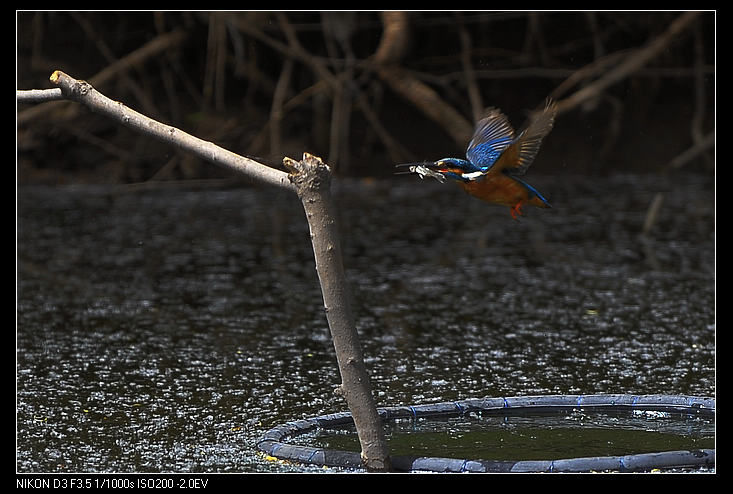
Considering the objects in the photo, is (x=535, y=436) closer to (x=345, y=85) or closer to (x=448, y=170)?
(x=448, y=170)

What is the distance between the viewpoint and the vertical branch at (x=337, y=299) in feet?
8.54

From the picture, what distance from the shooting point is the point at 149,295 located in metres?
5.03

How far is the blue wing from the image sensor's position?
271 cm

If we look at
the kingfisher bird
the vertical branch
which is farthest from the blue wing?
the vertical branch

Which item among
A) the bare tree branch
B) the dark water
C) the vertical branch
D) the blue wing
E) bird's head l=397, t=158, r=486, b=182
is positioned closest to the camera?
bird's head l=397, t=158, r=486, b=182

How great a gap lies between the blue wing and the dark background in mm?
5666

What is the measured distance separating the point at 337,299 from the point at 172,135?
0.53 m

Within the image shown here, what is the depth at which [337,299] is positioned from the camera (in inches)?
104

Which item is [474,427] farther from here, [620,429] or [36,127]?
[36,127]

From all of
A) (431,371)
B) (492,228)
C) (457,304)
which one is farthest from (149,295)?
(492,228)

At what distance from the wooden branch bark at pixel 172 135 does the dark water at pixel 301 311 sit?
0.63 m

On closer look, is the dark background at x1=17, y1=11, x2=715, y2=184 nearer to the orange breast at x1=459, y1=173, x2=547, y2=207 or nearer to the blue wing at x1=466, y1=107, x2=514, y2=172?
the blue wing at x1=466, y1=107, x2=514, y2=172

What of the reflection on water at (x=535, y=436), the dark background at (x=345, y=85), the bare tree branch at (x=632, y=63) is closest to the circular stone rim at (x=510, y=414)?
the reflection on water at (x=535, y=436)

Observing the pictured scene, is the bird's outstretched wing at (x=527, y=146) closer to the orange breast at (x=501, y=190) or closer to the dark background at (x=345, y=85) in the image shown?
the orange breast at (x=501, y=190)
